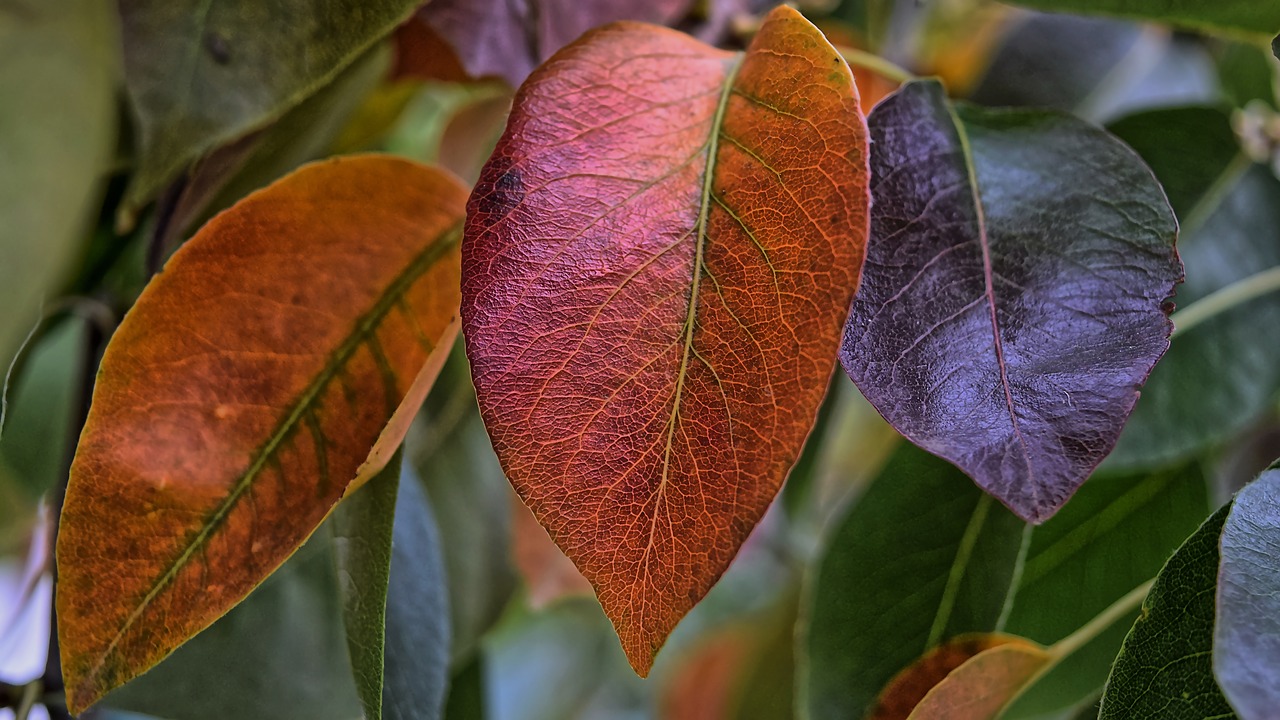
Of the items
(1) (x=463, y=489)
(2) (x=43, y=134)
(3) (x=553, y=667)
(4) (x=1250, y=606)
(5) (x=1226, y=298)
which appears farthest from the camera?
(3) (x=553, y=667)

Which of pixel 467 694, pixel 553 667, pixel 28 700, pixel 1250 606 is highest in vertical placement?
pixel 1250 606

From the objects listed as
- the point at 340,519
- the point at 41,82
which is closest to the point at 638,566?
the point at 340,519

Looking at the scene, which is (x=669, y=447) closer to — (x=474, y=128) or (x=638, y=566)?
(x=638, y=566)

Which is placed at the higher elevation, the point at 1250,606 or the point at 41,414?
the point at 1250,606

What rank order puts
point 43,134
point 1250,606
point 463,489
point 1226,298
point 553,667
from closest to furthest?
point 1250,606
point 43,134
point 1226,298
point 463,489
point 553,667

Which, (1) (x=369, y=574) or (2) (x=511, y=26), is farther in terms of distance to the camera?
(2) (x=511, y=26)

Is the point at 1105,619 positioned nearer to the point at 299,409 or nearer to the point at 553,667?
the point at 299,409

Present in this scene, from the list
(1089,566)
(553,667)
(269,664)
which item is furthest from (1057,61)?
(553,667)
